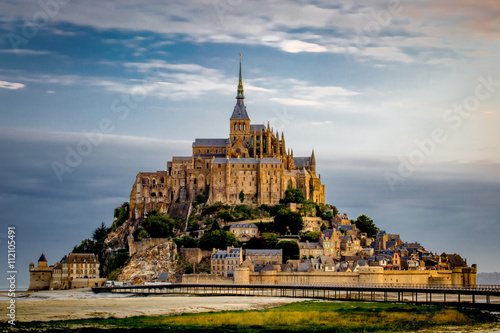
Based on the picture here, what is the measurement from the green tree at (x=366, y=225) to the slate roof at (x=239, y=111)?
77.4 ft

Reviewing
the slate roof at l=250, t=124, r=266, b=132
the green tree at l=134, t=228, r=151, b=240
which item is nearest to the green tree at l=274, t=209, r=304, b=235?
the green tree at l=134, t=228, r=151, b=240

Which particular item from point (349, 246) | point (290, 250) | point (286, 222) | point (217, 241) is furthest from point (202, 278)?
point (349, 246)

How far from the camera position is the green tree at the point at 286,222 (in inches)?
4134

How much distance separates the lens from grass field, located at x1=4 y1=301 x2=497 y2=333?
54.4 m

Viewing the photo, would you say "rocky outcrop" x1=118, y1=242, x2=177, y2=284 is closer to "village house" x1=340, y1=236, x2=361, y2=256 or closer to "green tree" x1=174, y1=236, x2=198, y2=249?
"green tree" x1=174, y1=236, x2=198, y2=249

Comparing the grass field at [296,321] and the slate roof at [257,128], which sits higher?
the slate roof at [257,128]

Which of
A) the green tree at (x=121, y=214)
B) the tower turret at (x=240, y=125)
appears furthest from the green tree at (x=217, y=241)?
the tower turret at (x=240, y=125)

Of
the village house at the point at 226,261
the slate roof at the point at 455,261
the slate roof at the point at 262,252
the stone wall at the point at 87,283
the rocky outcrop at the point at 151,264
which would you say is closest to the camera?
the village house at the point at 226,261

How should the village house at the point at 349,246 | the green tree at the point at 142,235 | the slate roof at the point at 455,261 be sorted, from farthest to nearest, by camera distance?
the green tree at the point at 142,235 → the village house at the point at 349,246 → the slate roof at the point at 455,261

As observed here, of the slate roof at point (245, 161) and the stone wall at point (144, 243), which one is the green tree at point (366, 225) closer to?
the slate roof at point (245, 161)

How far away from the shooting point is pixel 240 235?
104 metres

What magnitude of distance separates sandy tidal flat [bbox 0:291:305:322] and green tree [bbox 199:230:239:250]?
19653 mm

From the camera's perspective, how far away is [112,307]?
67625 millimetres

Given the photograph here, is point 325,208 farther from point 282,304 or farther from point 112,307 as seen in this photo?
point 112,307
